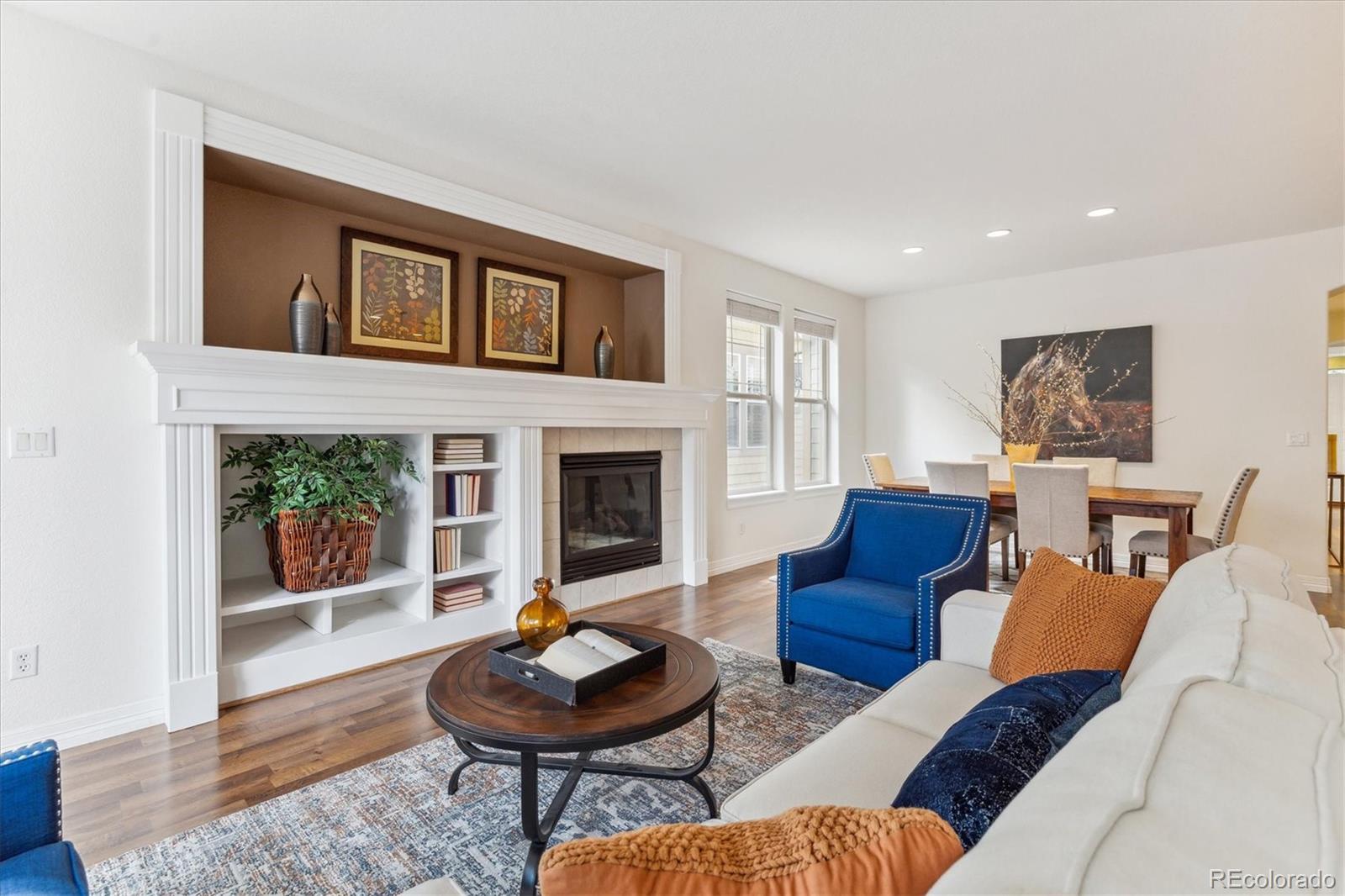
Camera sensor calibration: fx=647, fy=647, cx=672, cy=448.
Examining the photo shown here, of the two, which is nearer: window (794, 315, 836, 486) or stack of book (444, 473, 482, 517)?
stack of book (444, 473, 482, 517)

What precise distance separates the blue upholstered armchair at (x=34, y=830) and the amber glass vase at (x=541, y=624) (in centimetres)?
104

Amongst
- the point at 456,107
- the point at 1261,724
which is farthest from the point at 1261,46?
the point at 456,107

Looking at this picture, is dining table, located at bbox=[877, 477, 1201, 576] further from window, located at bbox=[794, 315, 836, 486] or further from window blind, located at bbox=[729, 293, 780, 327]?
window blind, located at bbox=[729, 293, 780, 327]

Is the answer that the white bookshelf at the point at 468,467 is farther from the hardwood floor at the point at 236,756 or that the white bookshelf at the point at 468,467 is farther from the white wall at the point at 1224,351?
the white wall at the point at 1224,351

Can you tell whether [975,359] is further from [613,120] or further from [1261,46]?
[613,120]

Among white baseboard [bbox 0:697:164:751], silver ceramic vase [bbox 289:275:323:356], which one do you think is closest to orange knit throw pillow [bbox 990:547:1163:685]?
silver ceramic vase [bbox 289:275:323:356]

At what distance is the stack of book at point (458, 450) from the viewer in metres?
3.59

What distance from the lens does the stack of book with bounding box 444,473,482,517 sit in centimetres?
367

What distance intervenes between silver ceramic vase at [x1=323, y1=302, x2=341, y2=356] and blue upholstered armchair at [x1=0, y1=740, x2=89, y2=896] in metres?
2.14

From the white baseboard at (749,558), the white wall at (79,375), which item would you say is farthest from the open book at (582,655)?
the white baseboard at (749,558)

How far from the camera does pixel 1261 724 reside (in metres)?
Result: 0.67

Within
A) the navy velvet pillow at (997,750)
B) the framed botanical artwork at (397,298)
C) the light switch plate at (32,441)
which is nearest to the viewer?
the navy velvet pillow at (997,750)

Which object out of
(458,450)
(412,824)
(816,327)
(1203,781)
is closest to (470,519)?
(458,450)

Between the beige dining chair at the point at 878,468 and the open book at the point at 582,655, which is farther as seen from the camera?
the beige dining chair at the point at 878,468
